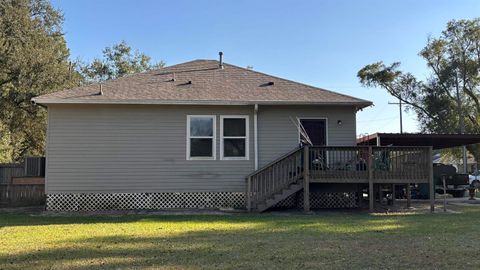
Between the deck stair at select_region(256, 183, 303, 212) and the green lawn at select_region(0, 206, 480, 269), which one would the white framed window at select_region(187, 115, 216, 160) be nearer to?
the deck stair at select_region(256, 183, 303, 212)

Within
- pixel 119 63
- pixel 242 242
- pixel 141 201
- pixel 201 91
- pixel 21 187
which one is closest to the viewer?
pixel 242 242

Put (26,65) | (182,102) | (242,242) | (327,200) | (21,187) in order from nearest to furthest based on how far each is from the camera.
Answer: (242,242) → (182,102) → (327,200) → (21,187) → (26,65)

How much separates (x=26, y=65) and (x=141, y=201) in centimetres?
938

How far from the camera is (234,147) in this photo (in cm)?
1329

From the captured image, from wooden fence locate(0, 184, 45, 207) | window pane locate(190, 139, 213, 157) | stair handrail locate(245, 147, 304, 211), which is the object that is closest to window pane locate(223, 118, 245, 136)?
window pane locate(190, 139, 213, 157)

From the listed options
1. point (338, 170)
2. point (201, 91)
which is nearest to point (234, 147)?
point (201, 91)

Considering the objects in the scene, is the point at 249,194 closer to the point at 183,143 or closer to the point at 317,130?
the point at 183,143

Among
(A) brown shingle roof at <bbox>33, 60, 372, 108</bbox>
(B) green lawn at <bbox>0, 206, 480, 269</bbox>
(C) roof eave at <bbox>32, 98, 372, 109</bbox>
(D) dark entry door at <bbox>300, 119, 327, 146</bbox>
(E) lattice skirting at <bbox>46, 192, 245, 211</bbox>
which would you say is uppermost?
(A) brown shingle roof at <bbox>33, 60, 372, 108</bbox>

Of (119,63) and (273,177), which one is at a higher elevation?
(119,63)

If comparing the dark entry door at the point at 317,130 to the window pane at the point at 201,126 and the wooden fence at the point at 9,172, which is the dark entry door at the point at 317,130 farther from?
the wooden fence at the point at 9,172

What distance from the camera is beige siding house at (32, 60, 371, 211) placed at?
12.8 meters

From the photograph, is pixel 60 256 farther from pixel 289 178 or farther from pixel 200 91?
pixel 200 91

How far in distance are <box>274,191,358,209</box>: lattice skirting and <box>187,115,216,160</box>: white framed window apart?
9.03 ft

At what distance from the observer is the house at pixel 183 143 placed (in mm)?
12719
